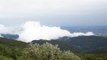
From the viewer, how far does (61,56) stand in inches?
4203

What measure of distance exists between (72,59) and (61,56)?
39.9ft

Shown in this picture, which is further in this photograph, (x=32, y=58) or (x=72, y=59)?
(x=72, y=59)

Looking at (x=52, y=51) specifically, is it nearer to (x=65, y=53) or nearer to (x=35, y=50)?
(x=35, y=50)

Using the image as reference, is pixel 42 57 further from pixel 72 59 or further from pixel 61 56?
pixel 72 59

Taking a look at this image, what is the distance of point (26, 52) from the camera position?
103 meters

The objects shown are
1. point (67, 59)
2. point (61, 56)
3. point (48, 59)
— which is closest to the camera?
point (48, 59)

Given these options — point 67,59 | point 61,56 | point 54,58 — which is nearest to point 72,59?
point 67,59

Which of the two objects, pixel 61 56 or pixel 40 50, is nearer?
pixel 40 50

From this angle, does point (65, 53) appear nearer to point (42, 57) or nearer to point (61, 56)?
point (61, 56)

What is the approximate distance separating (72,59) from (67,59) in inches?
125

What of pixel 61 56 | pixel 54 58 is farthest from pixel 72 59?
pixel 54 58

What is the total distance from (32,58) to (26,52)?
331cm

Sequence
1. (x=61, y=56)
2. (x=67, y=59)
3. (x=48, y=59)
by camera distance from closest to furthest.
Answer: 1. (x=48, y=59)
2. (x=61, y=56)
3. (x=67, y=59)

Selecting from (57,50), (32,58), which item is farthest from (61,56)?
(32,58)
